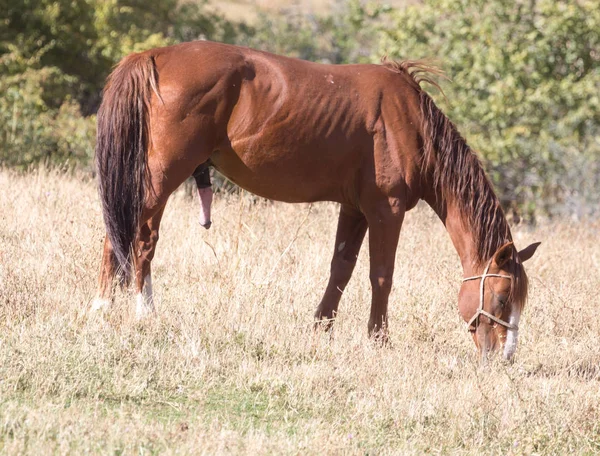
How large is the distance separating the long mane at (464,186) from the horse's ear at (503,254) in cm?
9

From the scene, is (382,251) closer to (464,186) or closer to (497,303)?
(464,186)

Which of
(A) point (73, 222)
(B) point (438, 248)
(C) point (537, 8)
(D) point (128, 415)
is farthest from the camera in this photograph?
(C) point (537, 8)

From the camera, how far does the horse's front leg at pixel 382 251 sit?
5.83 metres

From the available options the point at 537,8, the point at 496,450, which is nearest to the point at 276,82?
the point at 496,450

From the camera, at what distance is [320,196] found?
595 cm

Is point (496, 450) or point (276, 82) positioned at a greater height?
point (276, 82)

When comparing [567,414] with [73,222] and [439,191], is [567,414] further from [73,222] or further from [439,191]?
[73,222]

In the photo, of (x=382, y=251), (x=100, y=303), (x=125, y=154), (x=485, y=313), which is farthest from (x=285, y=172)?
(x=485, y=313)

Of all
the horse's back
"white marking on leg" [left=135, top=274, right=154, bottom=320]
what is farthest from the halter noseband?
"white marking on leg" [left=135, top=274, right=154, bottom=320]

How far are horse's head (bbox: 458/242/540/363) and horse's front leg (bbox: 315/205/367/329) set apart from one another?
2.95 ft

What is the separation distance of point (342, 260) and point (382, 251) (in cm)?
46

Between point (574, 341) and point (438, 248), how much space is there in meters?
2.34

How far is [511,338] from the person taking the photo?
575cm

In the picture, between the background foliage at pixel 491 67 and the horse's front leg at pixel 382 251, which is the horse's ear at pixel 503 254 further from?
the background foliage at pixel 491 67
